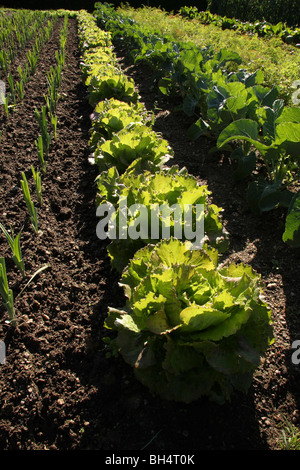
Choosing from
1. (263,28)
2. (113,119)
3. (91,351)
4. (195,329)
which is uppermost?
(263,28)

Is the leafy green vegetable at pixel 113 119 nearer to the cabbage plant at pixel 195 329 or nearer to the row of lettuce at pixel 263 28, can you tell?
Answer: the cabbage plant at pixel 195 329

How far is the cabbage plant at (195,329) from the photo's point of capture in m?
1.45

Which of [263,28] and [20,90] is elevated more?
[263,28]

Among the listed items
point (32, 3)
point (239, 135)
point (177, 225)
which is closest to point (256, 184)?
point (239, 135)

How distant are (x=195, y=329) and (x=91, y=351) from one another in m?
0.75

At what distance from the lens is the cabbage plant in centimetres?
145

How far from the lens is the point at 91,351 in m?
1.97

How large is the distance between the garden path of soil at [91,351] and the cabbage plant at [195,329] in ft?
0.64

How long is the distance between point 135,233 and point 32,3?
27.3 metres

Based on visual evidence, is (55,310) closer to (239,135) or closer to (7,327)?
(7,327)

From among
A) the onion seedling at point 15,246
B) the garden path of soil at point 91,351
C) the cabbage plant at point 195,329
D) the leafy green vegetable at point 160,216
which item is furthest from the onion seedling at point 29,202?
the cabbage plant at point 195,329

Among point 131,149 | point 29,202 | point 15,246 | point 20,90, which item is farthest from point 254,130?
point 20,90

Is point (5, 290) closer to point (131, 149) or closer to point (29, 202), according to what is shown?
point (29, 202)

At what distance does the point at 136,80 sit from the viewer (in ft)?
23.1
